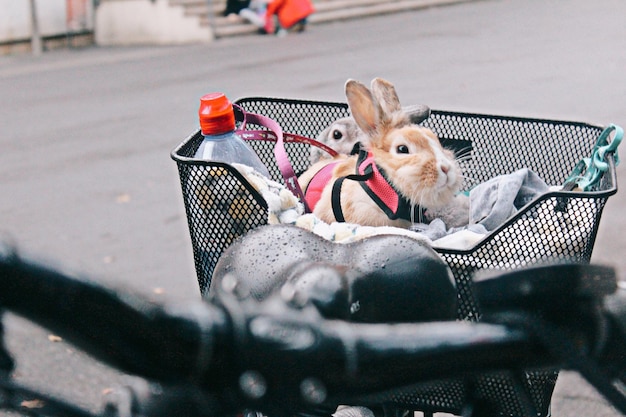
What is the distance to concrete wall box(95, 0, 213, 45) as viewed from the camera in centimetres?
1644

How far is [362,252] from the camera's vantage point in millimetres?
1202

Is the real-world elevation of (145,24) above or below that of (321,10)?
below

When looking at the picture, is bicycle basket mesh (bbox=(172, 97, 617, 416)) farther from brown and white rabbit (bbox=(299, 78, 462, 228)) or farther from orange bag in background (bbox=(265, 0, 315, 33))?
orange bag in background (bbox=(265, 0, 315, 33))

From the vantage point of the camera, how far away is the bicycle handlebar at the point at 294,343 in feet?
2.38

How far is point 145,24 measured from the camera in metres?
17.1

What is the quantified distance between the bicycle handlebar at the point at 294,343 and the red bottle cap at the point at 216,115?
1.07 m

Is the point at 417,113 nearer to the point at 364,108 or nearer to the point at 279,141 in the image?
the point at 364,108

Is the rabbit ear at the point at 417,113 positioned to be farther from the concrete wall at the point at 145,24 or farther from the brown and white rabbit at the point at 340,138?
the concrete wall at the point at 145,24

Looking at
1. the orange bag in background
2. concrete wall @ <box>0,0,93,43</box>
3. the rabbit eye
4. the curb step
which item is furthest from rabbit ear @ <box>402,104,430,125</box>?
concrete wall @ <box>0,0,93,43</box>

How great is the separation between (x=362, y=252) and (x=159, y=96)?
916 cm

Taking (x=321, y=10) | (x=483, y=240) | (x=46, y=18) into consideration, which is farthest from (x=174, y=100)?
(x=321, y=10)

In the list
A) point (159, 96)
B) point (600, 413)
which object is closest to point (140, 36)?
point (159, 96)

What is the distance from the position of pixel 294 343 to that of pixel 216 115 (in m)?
1.13

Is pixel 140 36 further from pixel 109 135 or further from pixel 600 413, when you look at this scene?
pixel 600 413
